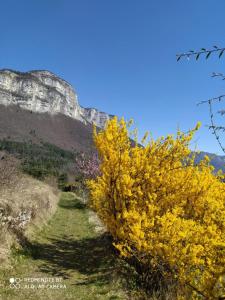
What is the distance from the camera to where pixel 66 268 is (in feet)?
33.9

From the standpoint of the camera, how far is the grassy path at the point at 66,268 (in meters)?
7.83

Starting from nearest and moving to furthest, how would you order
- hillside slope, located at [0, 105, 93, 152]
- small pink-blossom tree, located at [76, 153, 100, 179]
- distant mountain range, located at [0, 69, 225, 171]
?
small pink-blossom tree, located at [76, 153, 100, 179] → hillside slope, located at [0, 105, 93, 152] → distant mountain range, located at [0, 69, 225, 171]

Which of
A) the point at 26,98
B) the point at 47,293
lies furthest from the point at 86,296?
the point at 26,98

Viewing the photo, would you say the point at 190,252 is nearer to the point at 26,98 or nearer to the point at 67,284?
the point at 67,284

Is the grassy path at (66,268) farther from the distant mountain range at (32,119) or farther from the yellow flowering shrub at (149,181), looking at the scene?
the distant mountain range at (32,119)

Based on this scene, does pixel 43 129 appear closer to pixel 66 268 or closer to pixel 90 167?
pixel 90 167

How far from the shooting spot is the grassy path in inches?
308

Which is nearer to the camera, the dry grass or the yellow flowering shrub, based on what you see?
the yellow flowering shrub

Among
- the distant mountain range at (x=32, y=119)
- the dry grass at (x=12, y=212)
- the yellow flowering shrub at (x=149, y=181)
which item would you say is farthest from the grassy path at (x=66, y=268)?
the distant mountain range at (x=32, y=119)

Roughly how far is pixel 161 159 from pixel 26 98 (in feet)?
601

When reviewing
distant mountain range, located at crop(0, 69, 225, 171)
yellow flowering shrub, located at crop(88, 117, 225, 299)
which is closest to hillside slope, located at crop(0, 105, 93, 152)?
distant mountain range, located at crop(0, 69, 225, 171)

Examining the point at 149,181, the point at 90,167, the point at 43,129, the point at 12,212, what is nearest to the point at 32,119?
the point at 43,129

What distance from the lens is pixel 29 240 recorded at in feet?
39.4

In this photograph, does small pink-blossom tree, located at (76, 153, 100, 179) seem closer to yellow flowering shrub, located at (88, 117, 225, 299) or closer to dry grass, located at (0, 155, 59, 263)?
dry grass, located at (0, 155, 59, 263)
